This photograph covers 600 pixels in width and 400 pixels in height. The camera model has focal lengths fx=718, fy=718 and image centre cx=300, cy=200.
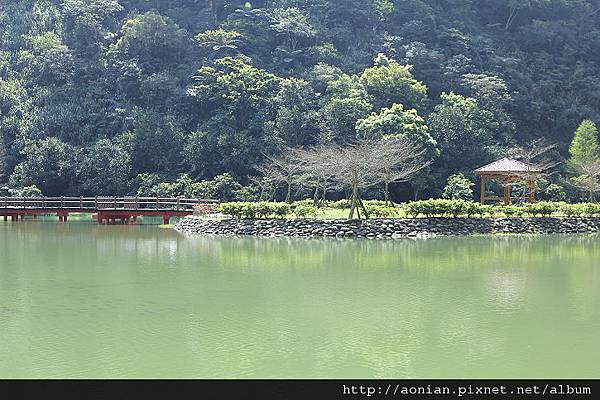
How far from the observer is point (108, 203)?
33.4 meters

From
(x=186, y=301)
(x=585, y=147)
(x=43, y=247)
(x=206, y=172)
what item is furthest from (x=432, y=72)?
(x=186, y=301)

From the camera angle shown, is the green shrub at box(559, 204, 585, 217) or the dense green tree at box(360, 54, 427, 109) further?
the dense green tree at box(360, 54, 427, 109)

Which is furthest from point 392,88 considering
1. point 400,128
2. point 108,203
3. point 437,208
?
point 108,203

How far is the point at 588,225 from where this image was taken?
28.3m

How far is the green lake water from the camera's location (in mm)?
8250

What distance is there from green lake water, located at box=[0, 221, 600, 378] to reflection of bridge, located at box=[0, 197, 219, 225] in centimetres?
1196

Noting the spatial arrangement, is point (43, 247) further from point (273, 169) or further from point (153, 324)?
point (273, 169)

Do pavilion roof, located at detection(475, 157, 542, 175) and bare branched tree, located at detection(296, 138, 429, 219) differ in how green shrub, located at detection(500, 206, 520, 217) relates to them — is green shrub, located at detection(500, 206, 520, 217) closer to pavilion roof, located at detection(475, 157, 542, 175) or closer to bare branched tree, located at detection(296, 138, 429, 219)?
pavilion roof, located at detection(475, 157, 542, 175)

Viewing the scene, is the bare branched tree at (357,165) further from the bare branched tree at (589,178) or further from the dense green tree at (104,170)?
the dense green tree at (104,170)

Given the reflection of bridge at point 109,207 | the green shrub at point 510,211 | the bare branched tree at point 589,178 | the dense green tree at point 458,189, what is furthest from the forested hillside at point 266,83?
the green shrub at point 510,211

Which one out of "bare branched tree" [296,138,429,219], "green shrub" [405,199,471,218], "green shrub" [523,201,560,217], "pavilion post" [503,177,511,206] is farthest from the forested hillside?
"green shrub" [405,199,471,218]

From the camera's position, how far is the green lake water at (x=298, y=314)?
27.1 feet

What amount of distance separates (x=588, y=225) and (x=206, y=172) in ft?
68.7
